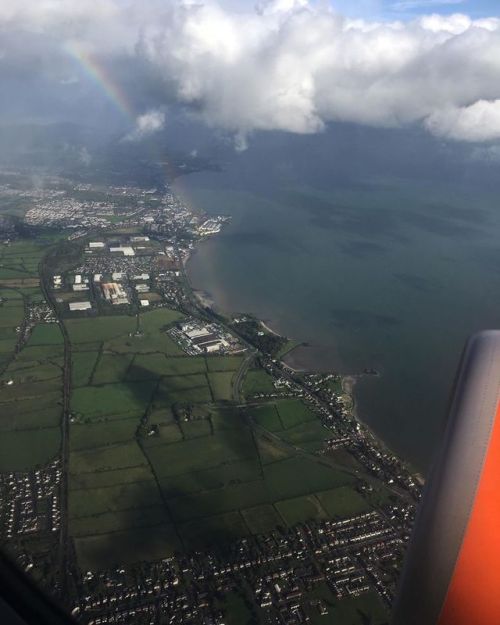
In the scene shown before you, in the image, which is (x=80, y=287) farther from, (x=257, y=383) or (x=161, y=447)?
(x=161, y=447)

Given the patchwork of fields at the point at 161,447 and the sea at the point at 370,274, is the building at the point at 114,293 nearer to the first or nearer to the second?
the sea at the point at 370,274

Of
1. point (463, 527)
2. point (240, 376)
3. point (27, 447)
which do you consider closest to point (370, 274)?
point (240, 376)

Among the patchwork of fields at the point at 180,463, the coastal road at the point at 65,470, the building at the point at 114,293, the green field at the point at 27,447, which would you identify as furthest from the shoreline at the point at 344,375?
the green field at the point at 27,447

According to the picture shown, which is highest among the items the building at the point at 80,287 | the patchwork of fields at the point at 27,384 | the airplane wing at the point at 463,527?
the airplane wing at the point at 463,527

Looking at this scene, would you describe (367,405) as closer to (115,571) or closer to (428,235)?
(115,571)

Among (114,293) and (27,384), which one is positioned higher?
(114,293)

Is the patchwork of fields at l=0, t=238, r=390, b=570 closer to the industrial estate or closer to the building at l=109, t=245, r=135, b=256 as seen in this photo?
the industrial estate

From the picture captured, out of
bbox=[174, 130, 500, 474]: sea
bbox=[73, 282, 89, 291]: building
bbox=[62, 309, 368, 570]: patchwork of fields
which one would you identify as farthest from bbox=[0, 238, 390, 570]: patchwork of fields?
bbox=[73, 282, 89, 291]: building
